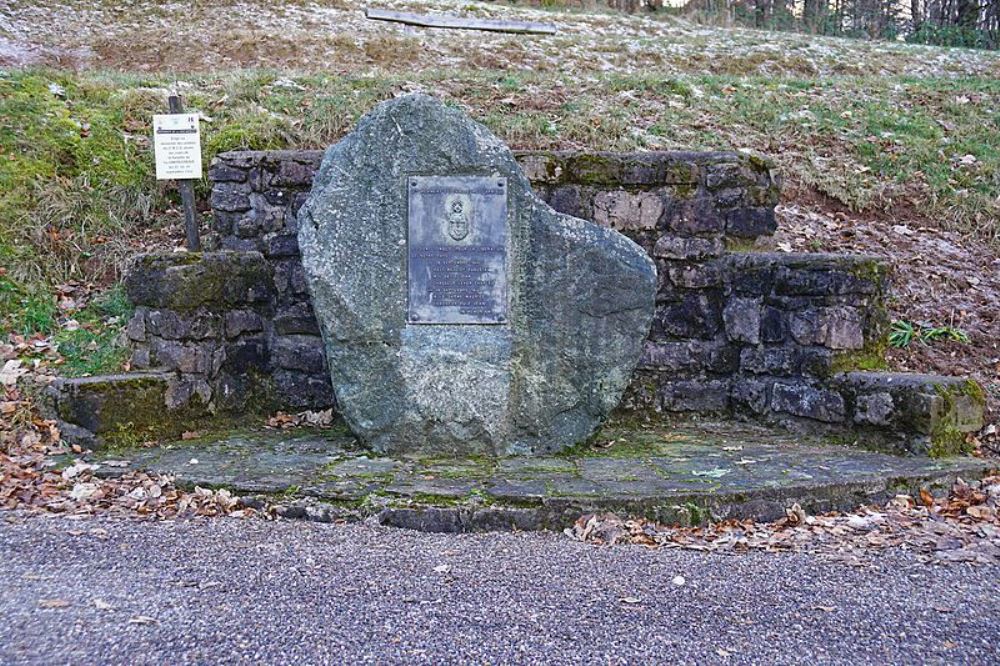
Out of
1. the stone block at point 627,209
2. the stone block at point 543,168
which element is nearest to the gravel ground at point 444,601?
the stone block at point 627,209

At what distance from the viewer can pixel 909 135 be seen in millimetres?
8719

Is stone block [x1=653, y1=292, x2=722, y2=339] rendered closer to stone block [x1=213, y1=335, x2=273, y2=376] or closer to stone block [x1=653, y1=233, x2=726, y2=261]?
stone block [x1=653, y1=233, x2=726, y2=261]

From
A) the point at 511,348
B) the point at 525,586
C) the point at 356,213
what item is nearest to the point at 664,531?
the point at 525,586

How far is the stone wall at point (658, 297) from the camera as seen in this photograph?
208 inches

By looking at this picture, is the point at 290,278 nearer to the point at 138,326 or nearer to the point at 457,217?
the point at 138,326

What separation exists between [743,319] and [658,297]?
0.54m

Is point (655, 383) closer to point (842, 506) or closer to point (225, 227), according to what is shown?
point (842, 506)

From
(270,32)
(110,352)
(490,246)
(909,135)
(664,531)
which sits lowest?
(664,531)

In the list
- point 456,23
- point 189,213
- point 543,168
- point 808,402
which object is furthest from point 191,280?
point 456,23

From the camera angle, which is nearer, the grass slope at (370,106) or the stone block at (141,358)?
the stone block at (141,358)

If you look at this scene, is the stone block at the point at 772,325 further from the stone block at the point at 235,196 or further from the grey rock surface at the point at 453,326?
the stone block at the point at 235,196

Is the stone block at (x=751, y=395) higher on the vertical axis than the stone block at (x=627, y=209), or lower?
lower

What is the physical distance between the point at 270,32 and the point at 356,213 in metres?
10.0

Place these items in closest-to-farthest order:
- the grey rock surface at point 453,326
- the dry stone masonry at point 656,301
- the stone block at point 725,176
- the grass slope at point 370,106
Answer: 1. the grey rock surface at point 453,326
2. the dry stone masonry at point 656,301
3. the stone block at point 725,176
4. the grass slope at point 370,106
